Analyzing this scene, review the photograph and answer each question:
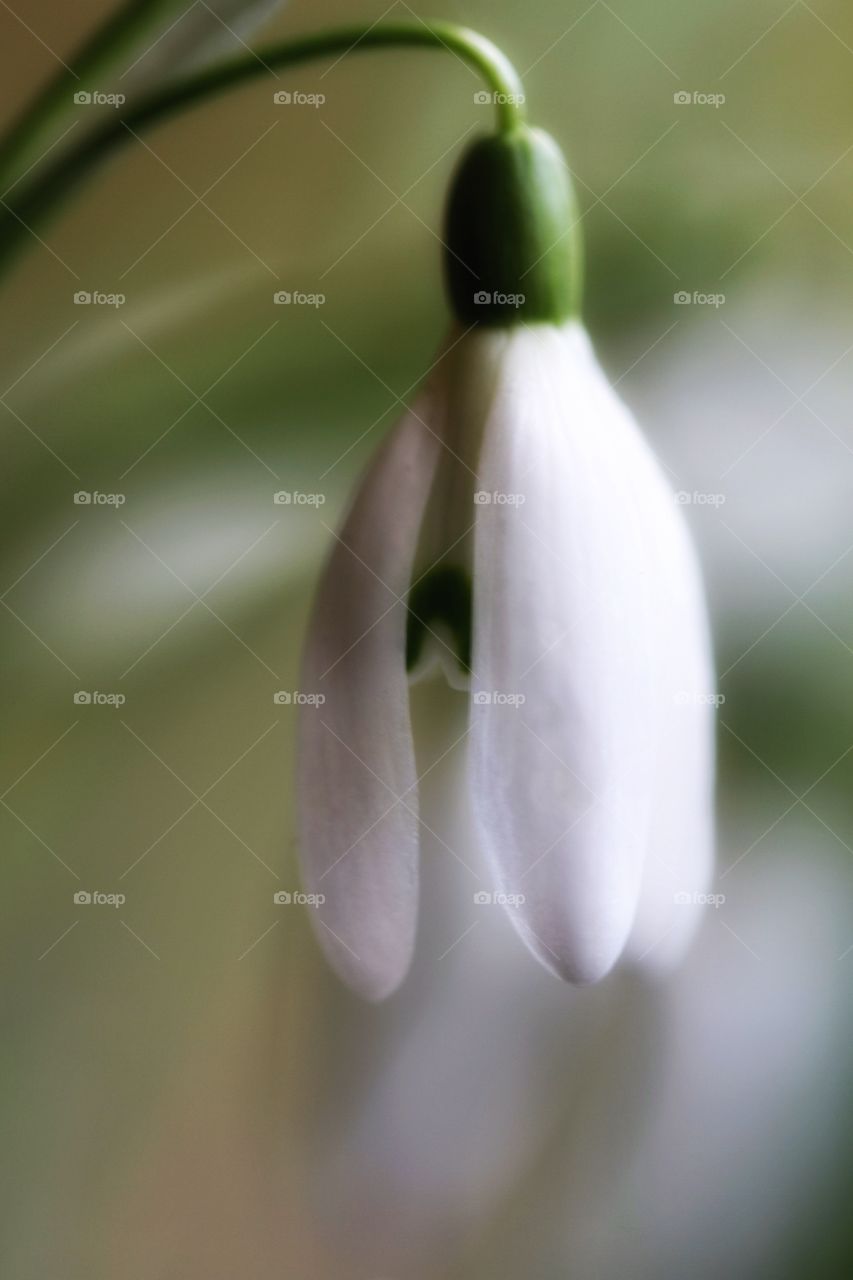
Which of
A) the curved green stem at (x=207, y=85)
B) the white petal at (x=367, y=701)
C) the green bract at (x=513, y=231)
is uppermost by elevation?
the curved green stem at (x=207, y=85)

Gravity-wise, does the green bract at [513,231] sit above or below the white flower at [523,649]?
above

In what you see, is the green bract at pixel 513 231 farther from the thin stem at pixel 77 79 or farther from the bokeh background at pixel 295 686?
the thin stem at pixel 77 79

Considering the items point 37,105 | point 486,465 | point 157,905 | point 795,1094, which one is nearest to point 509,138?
point 486,465

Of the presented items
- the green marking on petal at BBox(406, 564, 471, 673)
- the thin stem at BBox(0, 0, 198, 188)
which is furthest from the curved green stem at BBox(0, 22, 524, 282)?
the green marking on petal at BBox(406, 564, 471, 673)

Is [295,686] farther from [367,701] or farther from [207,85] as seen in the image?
[207,85]

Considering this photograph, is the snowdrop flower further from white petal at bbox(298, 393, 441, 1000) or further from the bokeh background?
the bokeh background

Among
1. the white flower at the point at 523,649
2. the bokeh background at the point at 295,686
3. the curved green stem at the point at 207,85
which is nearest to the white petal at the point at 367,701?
the white flower at the point at 523,649

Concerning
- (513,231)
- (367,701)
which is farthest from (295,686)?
(513,231)

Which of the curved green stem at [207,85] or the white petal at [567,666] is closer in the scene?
the white petal at [567,666]
